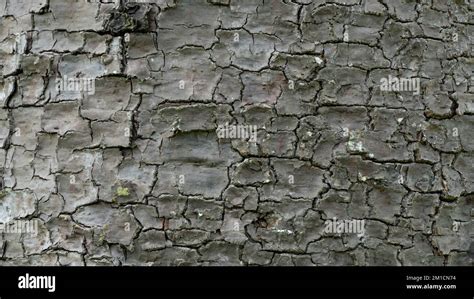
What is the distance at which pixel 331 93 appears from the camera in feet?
7.80

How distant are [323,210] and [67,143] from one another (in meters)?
1.00

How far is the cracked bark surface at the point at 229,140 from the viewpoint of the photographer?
2.34 meters

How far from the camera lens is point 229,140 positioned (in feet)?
7.68

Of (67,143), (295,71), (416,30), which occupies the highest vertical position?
(416,30)

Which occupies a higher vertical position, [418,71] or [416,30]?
[416,30]

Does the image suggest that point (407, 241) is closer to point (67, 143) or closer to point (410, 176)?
point (410, 176)

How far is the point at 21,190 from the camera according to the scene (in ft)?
8.00

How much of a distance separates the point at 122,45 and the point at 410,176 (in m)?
1.20

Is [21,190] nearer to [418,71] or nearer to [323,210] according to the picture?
[323,210]

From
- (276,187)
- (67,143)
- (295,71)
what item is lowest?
(276,187)

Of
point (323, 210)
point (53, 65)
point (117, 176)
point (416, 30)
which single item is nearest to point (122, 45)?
point (53, 65)

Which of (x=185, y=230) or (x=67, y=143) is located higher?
(x=67, y=143)

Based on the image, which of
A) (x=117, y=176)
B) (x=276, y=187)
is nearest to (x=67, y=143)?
(x=117, y=176)

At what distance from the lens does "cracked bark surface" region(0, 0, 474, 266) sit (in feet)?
7.66
